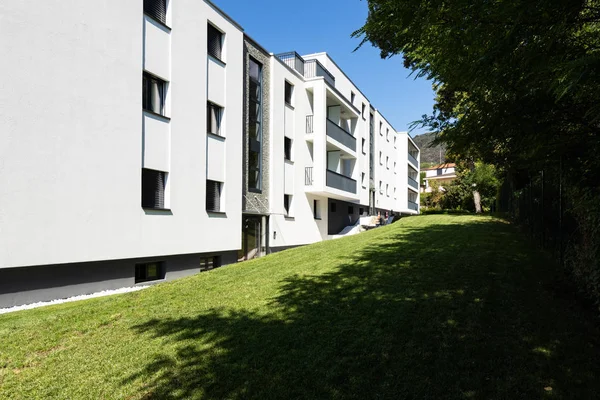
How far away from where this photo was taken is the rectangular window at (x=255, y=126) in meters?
17.2

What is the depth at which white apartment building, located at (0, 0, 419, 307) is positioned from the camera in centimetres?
855

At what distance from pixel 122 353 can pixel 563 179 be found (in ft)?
22.6

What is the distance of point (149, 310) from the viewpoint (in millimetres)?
6457

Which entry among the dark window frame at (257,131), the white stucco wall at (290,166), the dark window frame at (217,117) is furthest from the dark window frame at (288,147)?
the dark window frame at (217,117)

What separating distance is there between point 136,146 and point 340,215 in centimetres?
1957

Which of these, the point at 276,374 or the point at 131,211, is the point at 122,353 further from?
the point at 131,211

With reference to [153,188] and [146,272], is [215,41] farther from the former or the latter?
[146,272]

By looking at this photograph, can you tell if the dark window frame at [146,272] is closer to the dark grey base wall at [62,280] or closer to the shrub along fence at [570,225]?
the dark grey base wall at [62,280]

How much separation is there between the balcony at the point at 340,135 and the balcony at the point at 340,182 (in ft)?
8.00

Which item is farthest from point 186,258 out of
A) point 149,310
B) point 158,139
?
point 149,310

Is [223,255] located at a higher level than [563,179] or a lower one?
lower

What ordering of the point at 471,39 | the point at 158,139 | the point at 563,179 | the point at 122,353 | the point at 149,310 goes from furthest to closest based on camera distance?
the point at 158,139, the point at 149,310, the point at 563,179, the point at 122,353, the point at 471,39

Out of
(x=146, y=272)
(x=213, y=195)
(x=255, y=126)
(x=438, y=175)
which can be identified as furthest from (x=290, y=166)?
(x=438, y=175)

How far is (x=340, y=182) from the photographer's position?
80.9ft
